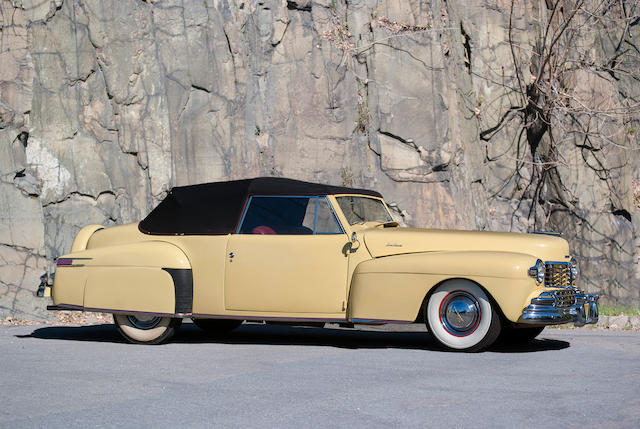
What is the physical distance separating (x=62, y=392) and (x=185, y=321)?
625 centimetres

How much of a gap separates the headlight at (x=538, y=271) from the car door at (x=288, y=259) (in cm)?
172

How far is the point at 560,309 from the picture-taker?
23.8 feet

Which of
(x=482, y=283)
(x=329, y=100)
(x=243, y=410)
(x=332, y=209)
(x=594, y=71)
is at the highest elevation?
(x=594, y=71)

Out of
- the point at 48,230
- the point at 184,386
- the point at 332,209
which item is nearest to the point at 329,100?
the point at 48,230

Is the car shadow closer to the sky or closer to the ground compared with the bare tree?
closer to the ground

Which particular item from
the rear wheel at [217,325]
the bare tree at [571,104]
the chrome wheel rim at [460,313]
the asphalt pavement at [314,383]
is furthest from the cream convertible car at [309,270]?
the bare tree at [571,104]

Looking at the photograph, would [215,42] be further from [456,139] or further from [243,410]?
[243,410]

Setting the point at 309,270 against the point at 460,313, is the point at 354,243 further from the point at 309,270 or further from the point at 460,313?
the point at 460,313

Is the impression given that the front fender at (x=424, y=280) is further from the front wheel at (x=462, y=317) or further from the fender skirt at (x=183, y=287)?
the fender skirt at (x=183, y=287)

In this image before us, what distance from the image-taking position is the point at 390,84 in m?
16.5

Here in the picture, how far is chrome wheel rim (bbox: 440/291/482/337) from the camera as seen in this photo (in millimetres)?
7289

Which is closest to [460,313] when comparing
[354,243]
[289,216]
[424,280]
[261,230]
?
[424,280]

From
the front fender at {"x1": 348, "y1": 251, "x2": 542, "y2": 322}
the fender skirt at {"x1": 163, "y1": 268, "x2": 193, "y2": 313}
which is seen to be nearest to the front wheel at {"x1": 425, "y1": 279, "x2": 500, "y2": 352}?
the front fender at {"x1": 348, "y1": 251, "x2": 542, "y2": 322}

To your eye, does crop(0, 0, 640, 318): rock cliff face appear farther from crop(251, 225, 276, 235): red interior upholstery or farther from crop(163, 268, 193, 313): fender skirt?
crop(251, 225, 276, 235): red interior upholstery
